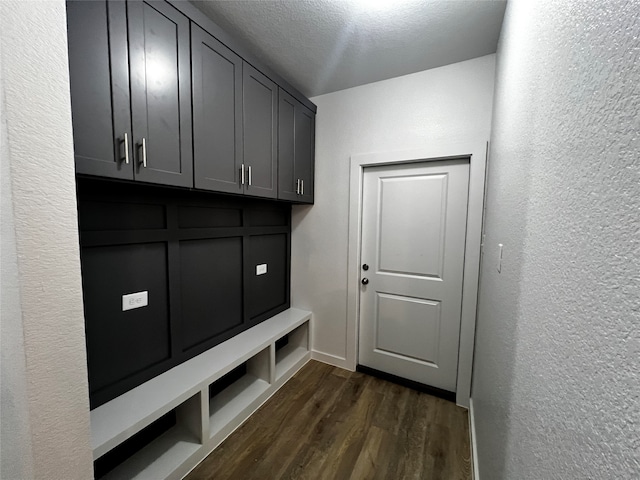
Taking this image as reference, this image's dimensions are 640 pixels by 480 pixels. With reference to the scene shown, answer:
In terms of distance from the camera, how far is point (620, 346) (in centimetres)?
30

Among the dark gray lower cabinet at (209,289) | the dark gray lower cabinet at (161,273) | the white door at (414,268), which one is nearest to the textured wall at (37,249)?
the dark gray lower cabinet at (161,273)

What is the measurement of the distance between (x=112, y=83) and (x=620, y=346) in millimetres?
1600

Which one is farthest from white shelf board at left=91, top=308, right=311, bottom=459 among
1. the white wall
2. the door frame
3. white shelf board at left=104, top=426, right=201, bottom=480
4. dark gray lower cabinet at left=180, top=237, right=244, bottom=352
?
the door frame

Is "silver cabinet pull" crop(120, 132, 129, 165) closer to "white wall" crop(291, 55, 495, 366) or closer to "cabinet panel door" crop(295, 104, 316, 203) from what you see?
"cabinet panel door" crop(295, 104, 316, 203)

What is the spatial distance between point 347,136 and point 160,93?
1.48 m

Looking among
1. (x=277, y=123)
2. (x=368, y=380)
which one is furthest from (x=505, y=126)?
(x=368, y=380)

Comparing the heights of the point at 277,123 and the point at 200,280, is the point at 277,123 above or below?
above

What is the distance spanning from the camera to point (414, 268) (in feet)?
6.98

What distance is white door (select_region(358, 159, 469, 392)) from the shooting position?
6.51 ft

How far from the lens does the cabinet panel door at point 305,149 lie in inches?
85.5

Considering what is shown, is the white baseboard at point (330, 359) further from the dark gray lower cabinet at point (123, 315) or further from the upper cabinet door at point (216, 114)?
the upper cabinet door at point (216, 114)

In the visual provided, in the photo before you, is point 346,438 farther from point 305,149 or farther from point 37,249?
point 305,149

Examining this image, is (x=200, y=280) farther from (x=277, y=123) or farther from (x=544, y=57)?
(x=544, y=57)

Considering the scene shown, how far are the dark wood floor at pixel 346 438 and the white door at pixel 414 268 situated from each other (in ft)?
1.01
